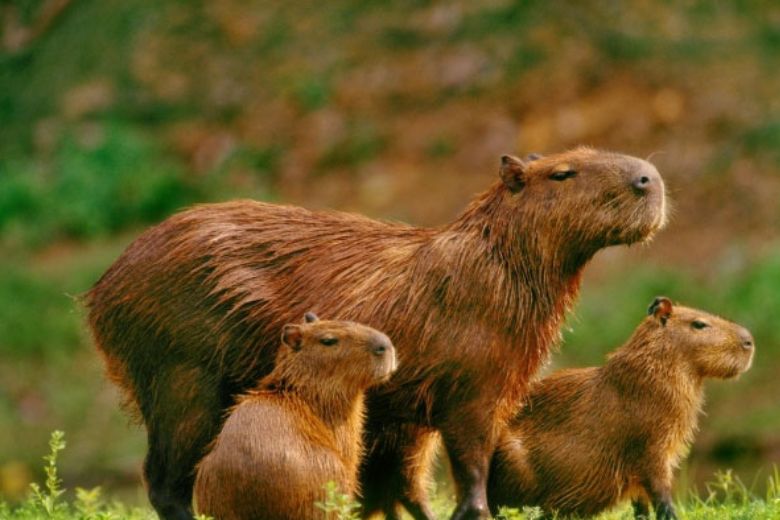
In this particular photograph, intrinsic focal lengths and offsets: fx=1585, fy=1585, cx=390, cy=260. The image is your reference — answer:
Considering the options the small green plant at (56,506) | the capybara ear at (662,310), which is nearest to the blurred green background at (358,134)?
the small green plant at (56,506)

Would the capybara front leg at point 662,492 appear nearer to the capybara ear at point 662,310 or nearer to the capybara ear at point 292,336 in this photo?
the capybara ear at point 662,310

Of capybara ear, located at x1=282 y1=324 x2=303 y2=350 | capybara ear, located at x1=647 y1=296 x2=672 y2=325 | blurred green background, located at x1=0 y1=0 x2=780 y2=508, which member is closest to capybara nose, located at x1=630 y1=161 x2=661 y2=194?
capybara ear, located at x1=647 y1=296 x2=672 y2=325

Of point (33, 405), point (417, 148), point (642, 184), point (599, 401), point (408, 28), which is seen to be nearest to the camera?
point (642, 184)

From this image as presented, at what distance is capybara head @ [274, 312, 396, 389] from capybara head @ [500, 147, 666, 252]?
0.87 m

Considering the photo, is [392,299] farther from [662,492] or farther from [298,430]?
[662,492]

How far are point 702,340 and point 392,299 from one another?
1408 millimetres

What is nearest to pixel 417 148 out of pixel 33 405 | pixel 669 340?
pixel 33 405

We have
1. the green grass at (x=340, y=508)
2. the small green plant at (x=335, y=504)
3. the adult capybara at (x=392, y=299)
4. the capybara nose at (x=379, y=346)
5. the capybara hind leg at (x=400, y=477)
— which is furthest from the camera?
the capybara hind leg at (x=400, y=477)

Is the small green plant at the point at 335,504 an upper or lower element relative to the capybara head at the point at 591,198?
lower

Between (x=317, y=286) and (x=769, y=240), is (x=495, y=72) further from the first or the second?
(x=317, y=286)

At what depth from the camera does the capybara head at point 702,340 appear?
6.86 m

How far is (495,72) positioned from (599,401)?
29.1 ft

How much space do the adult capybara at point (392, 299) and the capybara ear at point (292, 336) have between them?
1.29 feet

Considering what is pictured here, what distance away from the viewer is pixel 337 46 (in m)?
16.2
